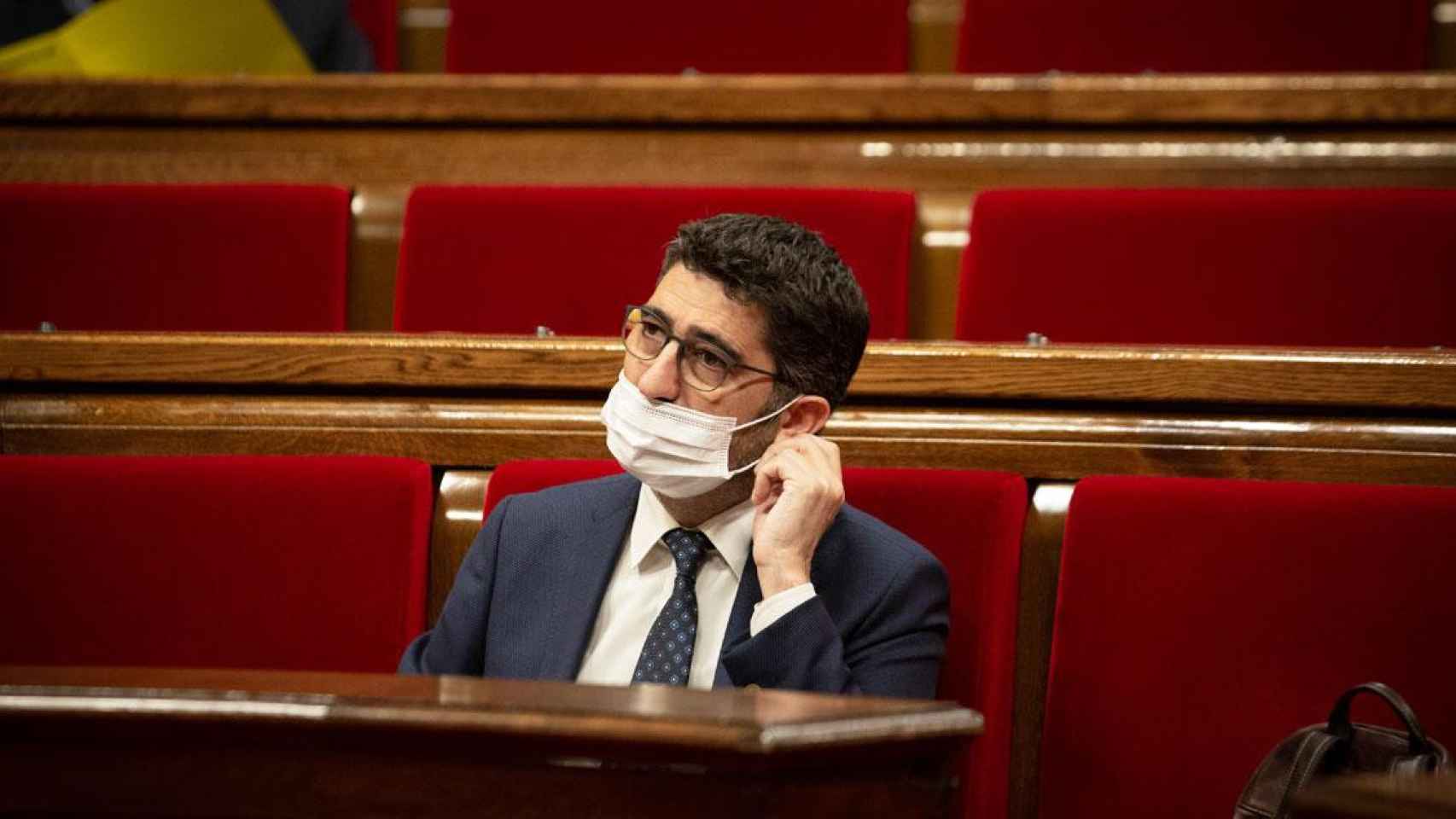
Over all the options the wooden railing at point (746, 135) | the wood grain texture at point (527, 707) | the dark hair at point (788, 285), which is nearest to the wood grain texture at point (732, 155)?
the wooden railing at point (746, 135)

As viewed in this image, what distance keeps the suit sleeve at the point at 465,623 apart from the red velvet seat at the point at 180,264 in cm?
20

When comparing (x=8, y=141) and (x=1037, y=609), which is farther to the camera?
(x=8, y=141)

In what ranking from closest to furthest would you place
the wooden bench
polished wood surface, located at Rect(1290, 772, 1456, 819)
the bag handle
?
polished wood surface, located at Rect(1290, 772, 1456, 819) < the bag handle < the wooden bench

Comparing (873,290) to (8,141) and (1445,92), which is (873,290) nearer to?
(1445,92)

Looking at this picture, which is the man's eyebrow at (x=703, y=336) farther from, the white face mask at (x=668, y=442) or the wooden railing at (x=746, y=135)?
the wooden railing at (x=746, y=135)

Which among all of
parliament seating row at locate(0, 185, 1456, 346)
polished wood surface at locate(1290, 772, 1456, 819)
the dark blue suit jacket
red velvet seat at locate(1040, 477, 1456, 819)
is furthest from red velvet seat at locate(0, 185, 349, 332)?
polished wood surface at locate(1290, 772, 1456, 819)

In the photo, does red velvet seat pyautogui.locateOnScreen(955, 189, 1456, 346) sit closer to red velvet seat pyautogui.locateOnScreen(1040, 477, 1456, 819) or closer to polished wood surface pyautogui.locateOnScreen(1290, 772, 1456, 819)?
red velvet seat pyautogui.locateOnScreen(1040, 477, 1456, 819)

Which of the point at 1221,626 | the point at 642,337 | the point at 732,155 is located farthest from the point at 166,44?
the point at 1221,626

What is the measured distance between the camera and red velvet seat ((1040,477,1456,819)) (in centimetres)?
36

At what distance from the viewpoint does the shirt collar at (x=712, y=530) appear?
381mm

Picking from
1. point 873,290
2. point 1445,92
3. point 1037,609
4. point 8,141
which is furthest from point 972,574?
point 8,141

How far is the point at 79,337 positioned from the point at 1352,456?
358 mm

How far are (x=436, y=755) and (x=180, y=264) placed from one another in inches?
15.6

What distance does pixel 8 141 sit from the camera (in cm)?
62
